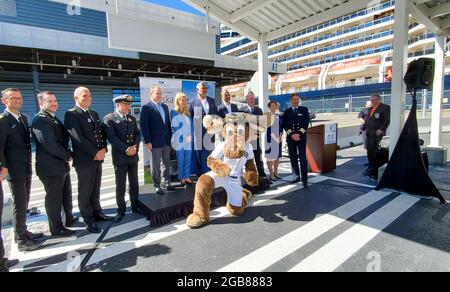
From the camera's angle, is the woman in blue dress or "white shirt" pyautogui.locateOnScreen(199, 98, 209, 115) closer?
the woman in blue dress

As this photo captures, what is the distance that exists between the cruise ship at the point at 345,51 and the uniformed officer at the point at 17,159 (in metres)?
33.0

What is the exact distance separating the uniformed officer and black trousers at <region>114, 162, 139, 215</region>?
1.10 m

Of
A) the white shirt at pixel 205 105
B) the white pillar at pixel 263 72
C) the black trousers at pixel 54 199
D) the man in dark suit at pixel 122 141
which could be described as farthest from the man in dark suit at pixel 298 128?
the black trousers at pixel 54 199

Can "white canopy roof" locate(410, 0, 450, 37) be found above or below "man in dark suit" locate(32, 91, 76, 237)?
above

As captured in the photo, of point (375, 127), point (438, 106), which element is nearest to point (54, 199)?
point (375, 127)

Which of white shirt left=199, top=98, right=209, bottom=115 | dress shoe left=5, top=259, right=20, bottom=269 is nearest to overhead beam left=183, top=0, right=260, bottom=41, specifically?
white shirt left=199, top=98, right=209, bottom=115

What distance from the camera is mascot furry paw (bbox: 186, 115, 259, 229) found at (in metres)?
3.58

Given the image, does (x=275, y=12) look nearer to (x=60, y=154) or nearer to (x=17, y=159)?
(x=60, y=154)

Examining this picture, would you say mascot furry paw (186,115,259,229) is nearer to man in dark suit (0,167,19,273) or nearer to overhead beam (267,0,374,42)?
man in dark suit (0,167,19,273)

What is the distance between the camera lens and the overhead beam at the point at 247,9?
16.5 feet

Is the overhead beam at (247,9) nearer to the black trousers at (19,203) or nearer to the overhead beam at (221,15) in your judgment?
the overhead beam at (221,15)

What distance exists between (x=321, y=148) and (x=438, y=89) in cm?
355

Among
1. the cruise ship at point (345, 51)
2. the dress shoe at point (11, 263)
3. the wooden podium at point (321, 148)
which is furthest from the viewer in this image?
the cruise ship at point (345, 51)
